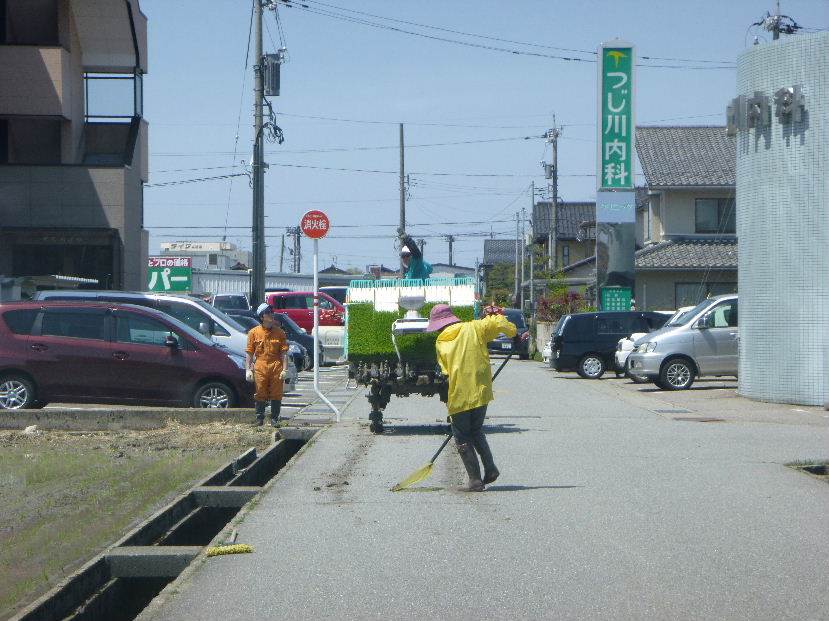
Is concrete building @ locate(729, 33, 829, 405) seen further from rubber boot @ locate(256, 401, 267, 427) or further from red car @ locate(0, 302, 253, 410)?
rubber boot @ locate(256, 401, 267, 427)

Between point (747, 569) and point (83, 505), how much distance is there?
5.82 meters

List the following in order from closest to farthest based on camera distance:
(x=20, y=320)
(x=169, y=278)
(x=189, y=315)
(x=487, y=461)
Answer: (x=487, y=461), (x=20, y=320), (x=189, y=315), (x=169, y=278)

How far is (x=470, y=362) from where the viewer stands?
9.82m

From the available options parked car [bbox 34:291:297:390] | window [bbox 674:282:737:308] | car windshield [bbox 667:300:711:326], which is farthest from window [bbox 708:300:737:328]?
window [bbox 674:282:737:308]

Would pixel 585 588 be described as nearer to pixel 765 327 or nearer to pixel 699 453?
pixel 699 453

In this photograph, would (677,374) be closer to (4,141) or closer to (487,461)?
(487,461)

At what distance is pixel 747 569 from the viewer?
272 inches

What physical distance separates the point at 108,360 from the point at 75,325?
2.61 feet

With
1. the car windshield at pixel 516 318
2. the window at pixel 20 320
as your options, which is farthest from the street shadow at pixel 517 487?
the car windshield at pixel 516 318

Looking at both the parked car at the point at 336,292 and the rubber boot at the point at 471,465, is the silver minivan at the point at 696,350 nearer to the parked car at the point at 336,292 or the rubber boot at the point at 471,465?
the rubber boot at the point at 471,465

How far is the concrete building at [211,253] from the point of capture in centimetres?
8750

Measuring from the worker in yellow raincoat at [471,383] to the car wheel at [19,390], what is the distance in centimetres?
903

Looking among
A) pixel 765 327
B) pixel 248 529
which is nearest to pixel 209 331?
pixel 765 327

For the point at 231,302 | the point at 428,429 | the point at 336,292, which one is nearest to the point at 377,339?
the point at 428,429
